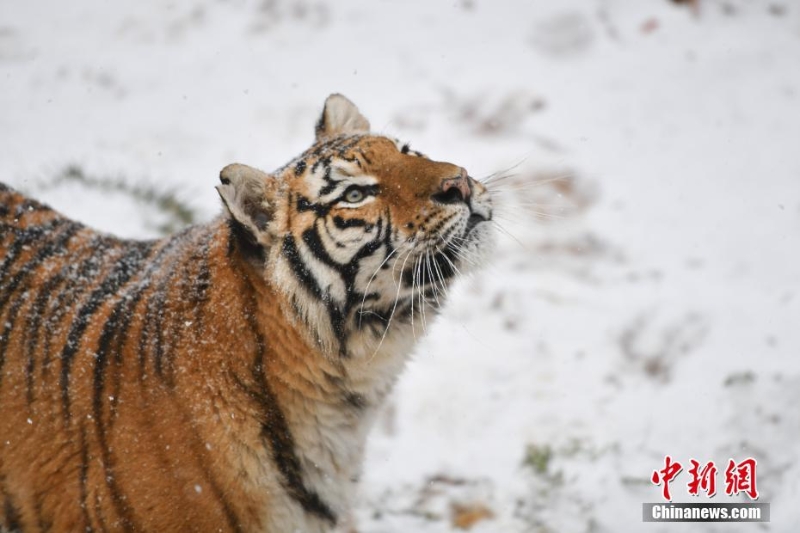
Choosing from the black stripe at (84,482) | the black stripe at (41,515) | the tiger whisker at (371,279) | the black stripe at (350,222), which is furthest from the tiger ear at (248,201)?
the black stripe at (41,515)

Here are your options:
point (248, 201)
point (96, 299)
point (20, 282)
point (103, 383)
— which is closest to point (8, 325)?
point (20, 282)

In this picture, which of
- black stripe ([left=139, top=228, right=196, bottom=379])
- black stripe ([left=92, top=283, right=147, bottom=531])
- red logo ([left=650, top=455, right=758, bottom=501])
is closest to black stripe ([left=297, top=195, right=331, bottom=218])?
black stripe ([left=139, top=228, right=196, bottom=379])

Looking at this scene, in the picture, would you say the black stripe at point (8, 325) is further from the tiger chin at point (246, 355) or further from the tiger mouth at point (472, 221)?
the tiger mouth at point (472, 221)

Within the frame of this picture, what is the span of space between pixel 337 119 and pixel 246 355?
34.1 inches

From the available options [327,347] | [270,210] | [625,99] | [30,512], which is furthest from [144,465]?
[625,99]

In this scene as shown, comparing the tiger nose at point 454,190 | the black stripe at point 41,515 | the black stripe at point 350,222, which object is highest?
the tiger nose at point 454,190

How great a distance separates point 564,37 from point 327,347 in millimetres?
4063

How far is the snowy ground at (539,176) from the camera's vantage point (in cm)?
353

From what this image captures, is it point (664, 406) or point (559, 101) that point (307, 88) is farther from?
point (664, 406)

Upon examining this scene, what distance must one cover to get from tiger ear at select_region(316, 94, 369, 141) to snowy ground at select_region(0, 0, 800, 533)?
569mm

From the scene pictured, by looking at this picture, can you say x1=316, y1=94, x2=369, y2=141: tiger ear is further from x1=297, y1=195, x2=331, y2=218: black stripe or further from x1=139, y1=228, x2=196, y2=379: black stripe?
x1=139, y1=228, x2=196, y2=379: black stripe

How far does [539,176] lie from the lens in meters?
4.97

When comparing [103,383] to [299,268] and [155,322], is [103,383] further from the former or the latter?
[299,268]

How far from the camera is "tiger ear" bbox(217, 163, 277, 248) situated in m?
2.24
